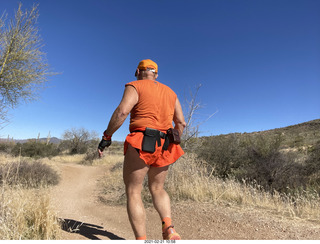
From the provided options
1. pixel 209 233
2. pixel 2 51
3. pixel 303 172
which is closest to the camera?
pixel 209 233

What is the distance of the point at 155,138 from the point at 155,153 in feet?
0.54

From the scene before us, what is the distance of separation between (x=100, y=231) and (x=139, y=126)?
Result: 7.43ft

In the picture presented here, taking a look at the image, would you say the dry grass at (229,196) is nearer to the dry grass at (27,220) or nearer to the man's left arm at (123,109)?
the dry grass at (27,220)

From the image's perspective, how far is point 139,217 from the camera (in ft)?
7.37

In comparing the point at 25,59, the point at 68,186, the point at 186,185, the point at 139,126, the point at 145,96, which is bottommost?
the point at 68,186

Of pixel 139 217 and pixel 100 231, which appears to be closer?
pixel 139 217

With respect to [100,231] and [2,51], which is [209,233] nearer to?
[100,231]

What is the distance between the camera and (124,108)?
2.31 meters

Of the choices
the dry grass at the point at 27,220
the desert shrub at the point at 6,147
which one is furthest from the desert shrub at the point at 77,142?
the dry grass at the point at 27,220

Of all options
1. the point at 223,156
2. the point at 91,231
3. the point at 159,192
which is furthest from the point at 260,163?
the point at 159,192

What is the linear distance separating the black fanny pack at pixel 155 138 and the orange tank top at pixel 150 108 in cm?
7

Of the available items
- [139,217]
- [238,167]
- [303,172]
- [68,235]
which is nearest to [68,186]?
[68,235]

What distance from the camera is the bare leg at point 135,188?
88.2 inches

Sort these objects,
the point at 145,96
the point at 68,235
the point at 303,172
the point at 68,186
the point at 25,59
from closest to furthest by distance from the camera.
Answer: the point at 145,96
the point at 68,235
the point at 25,59
the point at 68,186
the point at 303,172
